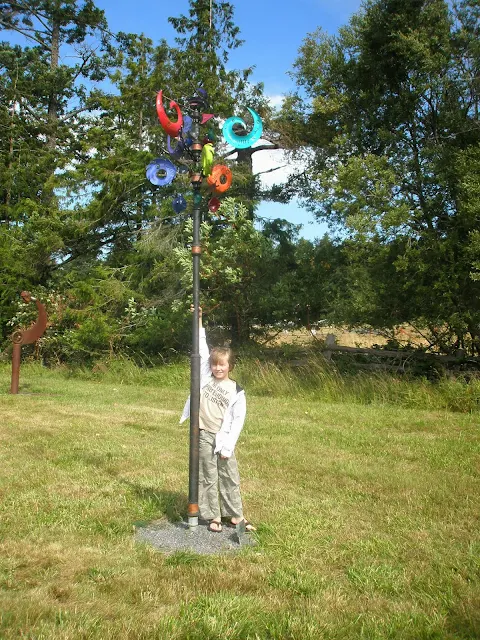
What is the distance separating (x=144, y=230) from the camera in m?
17.6

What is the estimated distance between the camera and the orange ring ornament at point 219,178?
15.1 ft

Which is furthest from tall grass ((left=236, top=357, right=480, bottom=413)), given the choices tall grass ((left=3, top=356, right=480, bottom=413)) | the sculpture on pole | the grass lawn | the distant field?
the sculpture on pole

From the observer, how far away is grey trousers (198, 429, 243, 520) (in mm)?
4465

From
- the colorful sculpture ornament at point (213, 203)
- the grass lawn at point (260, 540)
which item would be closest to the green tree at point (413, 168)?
the grass lawn at point (260, 540)

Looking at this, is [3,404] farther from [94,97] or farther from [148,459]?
[94,97]

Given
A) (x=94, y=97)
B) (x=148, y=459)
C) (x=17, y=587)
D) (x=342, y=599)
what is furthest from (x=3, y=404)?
(x=94, y=97)

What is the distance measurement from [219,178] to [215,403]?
1.68 metres

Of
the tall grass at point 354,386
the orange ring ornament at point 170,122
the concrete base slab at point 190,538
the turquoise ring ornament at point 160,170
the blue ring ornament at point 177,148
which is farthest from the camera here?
the tall grass at point 354,386

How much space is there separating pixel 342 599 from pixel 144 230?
15.2m

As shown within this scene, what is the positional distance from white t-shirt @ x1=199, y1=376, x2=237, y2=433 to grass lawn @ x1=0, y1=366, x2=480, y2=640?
0.80 m

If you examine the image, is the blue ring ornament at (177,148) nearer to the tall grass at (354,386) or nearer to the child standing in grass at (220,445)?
the child standing in grass at (220,445)

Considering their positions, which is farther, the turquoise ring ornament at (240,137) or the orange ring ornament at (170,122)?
the turquoise ring ornament at (240,137)

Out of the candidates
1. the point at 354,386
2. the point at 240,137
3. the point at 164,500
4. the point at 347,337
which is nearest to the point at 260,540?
the point at 164,500

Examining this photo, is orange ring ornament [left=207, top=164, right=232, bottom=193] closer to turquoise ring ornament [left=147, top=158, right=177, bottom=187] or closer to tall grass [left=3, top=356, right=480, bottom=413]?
turquoise ring ornament [left=147, top=158, right=177, bottom=187]
